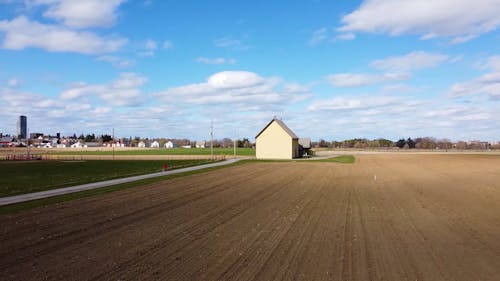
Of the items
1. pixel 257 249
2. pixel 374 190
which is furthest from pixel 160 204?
pixel 374 190

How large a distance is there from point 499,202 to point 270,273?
1697 cm

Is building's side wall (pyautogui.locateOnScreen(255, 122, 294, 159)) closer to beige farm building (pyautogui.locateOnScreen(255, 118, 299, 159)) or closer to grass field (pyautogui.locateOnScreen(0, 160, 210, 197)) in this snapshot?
beige farm building (pyautogui.locateOnScreen(255, 118, 299, 159))

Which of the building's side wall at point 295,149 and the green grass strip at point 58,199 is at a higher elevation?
the building's side wall at point 295,149

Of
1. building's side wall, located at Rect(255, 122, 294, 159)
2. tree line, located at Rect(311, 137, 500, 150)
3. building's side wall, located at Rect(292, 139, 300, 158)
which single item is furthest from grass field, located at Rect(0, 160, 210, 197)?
tree line, located at Rect(311, 137, 500, 150)

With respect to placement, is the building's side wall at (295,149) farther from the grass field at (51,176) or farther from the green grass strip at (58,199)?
the green grass strip at (58,199)

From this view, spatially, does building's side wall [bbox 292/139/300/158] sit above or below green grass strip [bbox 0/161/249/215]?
above

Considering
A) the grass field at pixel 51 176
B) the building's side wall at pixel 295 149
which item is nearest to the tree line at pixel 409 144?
the building's side wall at pixel 295 149

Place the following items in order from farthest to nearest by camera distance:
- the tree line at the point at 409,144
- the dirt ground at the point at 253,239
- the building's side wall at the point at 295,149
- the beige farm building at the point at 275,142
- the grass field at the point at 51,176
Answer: the tree line at the point at 409,144, the building's side wall at the point at 295,149, the beige farm building at the point at 275,142, the grass field at the point at 51,176, the dirt ground at the point at 253,239

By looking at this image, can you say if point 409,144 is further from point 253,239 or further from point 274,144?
point 253,239

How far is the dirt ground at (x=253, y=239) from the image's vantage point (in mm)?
8938

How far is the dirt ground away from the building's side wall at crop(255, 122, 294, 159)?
4917 centimetres

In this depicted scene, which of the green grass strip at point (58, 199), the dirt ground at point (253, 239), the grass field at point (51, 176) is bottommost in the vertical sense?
the dirt ground at point (253, 239)

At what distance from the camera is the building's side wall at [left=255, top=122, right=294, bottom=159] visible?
70.8m

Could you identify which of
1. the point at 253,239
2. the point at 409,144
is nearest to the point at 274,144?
the point at 253,239
